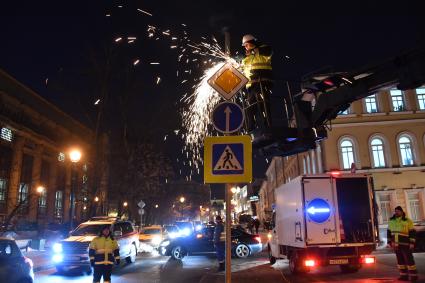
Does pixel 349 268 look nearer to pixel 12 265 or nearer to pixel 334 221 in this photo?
pixel 334 221

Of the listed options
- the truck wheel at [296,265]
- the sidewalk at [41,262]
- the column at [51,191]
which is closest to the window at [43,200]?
the column at [51,191]

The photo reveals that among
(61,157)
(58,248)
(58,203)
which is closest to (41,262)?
(58,248)

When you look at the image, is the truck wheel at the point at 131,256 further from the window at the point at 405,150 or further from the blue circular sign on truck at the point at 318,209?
the window at the point at 405,150

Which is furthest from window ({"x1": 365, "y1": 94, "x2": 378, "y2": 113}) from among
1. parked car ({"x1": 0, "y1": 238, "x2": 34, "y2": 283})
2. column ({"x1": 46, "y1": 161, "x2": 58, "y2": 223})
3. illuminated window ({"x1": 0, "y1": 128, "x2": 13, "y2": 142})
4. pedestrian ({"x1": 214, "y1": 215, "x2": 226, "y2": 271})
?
parked car ({"x1": 0, "y1": 238, "x2": 34, "y2": 283})

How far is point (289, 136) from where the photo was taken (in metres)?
9.05

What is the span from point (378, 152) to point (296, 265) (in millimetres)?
25846

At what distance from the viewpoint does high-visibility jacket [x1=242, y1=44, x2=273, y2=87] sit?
8922 millimetres

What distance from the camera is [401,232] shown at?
11883 millimetres

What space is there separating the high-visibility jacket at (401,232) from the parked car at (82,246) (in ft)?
30.8

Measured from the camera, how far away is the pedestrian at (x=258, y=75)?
348 inches

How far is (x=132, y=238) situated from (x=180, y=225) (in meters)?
17.6

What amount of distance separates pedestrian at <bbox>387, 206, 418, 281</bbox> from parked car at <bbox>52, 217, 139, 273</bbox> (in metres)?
9.42

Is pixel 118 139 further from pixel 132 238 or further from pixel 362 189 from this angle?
pixel 362 189

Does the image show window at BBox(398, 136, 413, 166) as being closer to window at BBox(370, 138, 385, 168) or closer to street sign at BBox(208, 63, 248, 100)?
window at BBox(370, 138, 385, 168)
